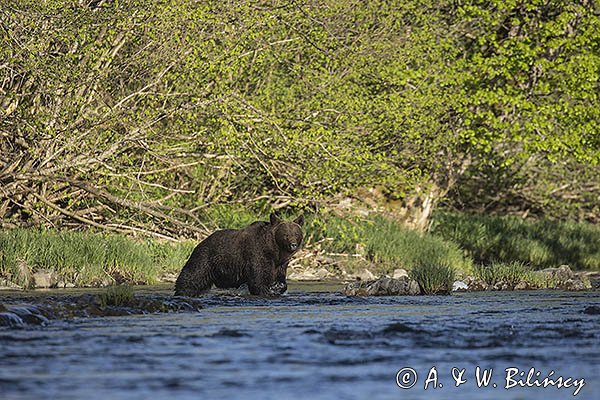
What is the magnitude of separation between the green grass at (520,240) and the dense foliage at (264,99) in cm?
186

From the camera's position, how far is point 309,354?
Answer: 10250mm

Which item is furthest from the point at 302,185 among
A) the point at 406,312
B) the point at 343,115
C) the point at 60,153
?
the point at 406,312

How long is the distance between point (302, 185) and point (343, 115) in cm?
166

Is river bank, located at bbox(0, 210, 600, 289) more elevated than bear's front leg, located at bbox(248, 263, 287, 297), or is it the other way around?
river bank, located at bbox(0, 210, 600, 289)

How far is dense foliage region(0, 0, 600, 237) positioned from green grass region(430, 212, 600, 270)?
6.11ft

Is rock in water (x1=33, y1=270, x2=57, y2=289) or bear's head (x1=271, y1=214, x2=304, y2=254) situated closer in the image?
bear's head (x1=271, y1=214, x2=304, y2=254)

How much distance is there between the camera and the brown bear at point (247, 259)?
1712 cm

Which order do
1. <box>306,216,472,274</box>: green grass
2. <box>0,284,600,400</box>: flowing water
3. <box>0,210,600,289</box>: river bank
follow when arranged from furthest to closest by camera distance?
<box>306,216,472,274</box>: green grass → <box>0,210,600,289</box>: river bank → <box>0,284,600,400</box>: flowing water

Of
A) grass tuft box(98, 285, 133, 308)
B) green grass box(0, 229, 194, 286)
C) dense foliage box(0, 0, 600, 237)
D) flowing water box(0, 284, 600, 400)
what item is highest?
dense foliage box(0, 0, 600, 237)

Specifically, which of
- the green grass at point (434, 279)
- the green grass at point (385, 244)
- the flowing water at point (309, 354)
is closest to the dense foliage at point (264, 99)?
the green grass at point (385, 244)

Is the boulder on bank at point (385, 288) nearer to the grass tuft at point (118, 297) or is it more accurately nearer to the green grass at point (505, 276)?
the green grass at point (505, 276)

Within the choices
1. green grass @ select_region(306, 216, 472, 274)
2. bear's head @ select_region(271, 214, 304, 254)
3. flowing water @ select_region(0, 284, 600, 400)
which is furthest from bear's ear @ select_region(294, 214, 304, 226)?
green grass @ select_region(306, 216, 472, 274)

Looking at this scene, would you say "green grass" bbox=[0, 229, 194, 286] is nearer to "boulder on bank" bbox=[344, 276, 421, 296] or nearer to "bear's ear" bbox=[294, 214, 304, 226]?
"bear's ear" bbox=[294, 214, 304, 226]

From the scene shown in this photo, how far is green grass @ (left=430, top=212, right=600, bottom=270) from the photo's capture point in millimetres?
31594
